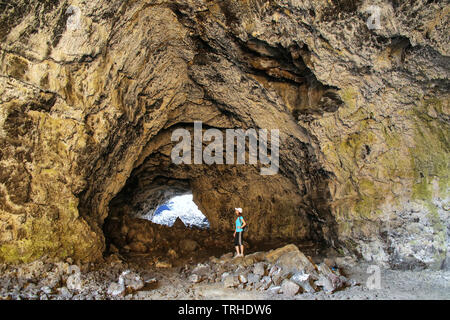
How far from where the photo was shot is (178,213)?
→ 49.3ft

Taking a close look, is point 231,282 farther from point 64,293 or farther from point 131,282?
point 64,293

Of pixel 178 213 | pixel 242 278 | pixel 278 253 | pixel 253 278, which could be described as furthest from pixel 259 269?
pixel 178 213

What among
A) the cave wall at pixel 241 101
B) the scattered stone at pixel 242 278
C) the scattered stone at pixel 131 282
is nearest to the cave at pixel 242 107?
the cave wall at pixel 241 101

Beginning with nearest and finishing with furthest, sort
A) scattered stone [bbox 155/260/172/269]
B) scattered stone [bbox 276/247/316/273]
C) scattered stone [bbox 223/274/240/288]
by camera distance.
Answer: scattered stone [bbox 223/274/240/288] → scattered stone [bbox 276/247/316/273] → scattered stone [bbox 155/260/172/269]

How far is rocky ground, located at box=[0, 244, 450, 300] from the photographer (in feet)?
12.8

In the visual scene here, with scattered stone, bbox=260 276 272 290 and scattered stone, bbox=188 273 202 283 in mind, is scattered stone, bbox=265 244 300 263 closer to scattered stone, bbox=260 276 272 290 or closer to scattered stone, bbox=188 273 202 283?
scattered stone, bbox=260 276 272 290

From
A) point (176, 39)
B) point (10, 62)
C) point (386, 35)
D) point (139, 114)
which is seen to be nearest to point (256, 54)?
point (176, 39)

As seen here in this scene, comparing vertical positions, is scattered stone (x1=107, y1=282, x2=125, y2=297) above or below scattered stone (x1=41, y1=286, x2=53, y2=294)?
below

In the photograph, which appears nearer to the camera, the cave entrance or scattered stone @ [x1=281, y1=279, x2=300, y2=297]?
scattered stone @ [x1=281, y1=279, x2=300, y2=297]

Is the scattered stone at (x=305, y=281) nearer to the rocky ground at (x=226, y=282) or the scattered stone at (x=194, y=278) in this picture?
the rocky ground at (x=226, y=282)

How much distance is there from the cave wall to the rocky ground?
33 centimetres

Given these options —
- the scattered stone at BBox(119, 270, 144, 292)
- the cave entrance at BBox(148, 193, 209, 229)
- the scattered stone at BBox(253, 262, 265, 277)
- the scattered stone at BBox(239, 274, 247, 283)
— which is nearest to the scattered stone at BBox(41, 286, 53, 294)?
the scattered stone at BBox(119, 270, 144, 292)

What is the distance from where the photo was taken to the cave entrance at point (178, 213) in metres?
13.6

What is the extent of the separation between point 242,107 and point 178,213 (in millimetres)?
9263
